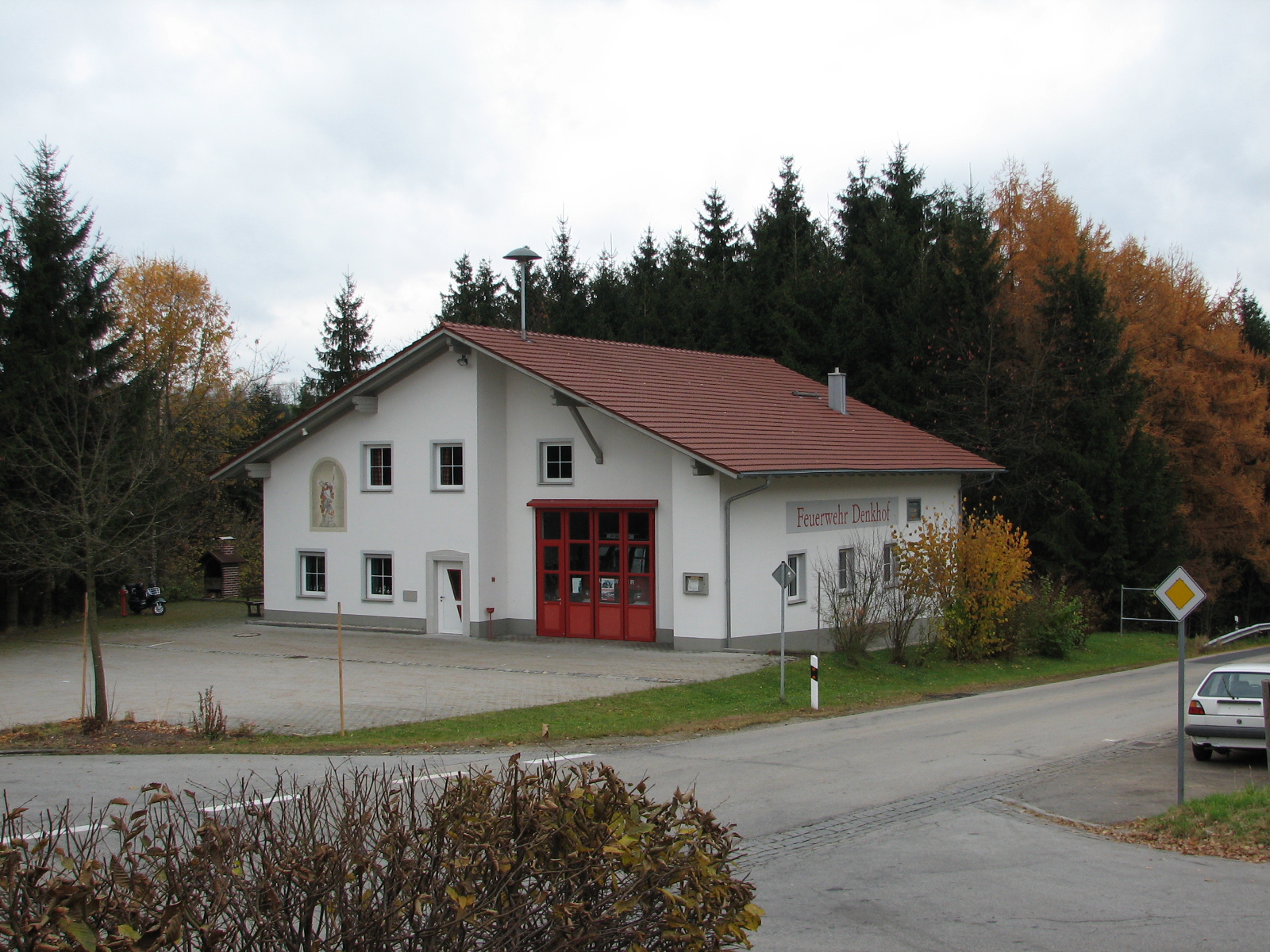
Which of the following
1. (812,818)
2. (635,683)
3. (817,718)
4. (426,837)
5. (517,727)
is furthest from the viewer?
(635,683)

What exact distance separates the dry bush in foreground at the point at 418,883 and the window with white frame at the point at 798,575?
66.4 feet

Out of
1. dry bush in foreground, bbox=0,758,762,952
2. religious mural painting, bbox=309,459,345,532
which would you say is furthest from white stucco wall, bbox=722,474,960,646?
dry bush in foreground, bbox=0,758,762,952

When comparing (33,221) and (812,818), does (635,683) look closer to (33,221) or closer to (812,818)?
(812,818)

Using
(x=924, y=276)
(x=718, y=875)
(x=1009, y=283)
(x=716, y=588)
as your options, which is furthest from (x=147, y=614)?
(x=718, y=875)

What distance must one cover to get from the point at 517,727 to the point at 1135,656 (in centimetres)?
2133

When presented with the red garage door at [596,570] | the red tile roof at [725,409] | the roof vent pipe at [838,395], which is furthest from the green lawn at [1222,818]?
the roof vent pipe at [838,395]

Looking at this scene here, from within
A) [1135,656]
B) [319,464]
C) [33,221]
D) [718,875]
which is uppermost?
[33,221]

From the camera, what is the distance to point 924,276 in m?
40.2

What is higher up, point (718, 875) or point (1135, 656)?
point (718, 875)

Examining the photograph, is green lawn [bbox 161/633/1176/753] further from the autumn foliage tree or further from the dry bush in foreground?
the dry bush in foreground

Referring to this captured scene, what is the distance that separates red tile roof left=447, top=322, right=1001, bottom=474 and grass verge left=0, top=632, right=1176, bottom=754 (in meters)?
4.56

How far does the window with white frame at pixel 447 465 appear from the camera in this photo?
2661 cm

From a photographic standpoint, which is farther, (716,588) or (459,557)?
(459,557)

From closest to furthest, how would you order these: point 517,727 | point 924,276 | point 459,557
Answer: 1. point 517,727
2. point 459,557
3. point 924,276
